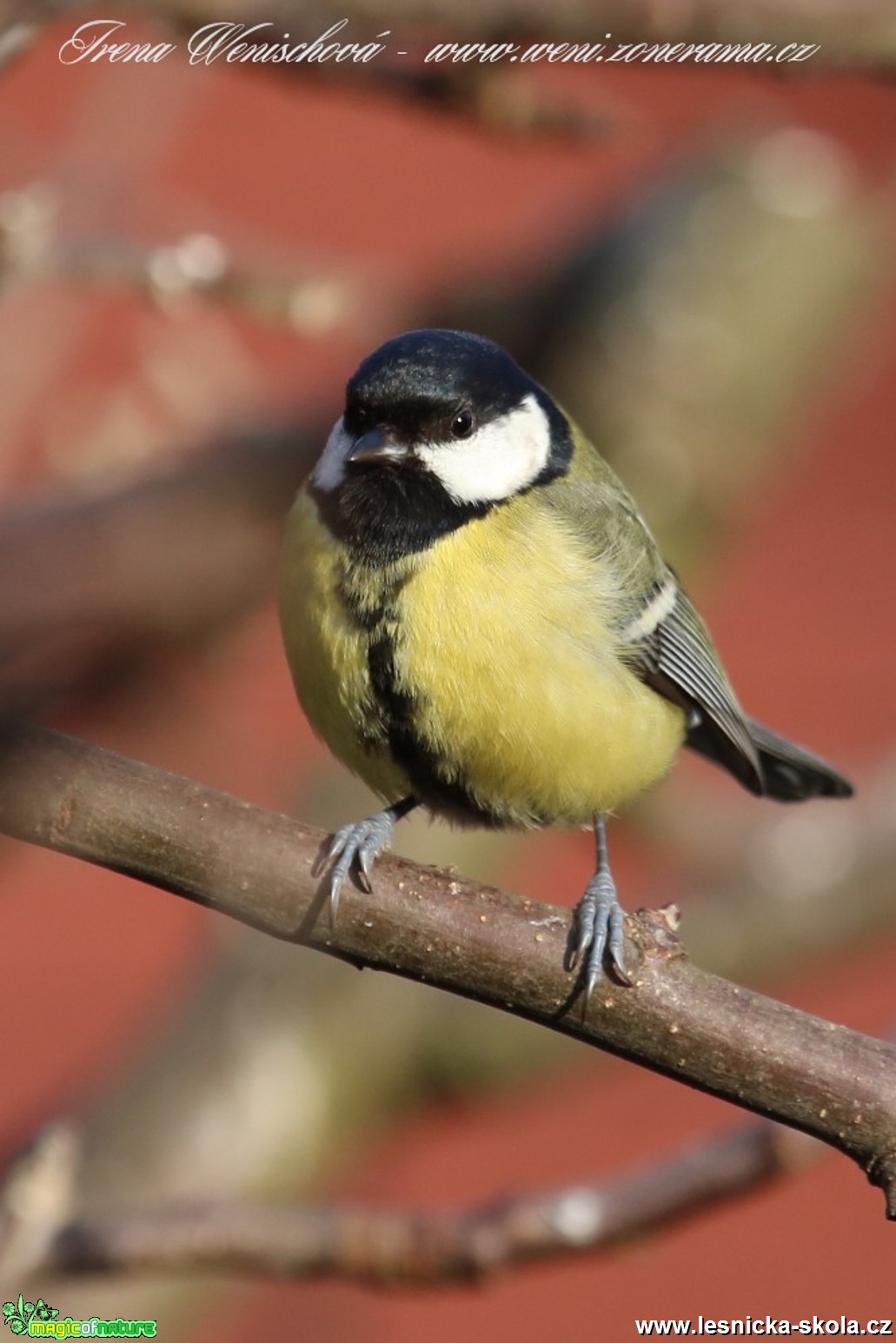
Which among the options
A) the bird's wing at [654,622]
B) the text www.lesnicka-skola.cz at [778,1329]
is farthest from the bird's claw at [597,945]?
the bird's wing at [654,622]

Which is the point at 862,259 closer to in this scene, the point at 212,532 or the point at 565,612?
the point at 212,532

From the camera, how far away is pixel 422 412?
1781mm

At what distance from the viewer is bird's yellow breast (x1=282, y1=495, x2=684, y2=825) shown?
1.69 m

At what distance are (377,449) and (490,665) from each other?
0.27 meters

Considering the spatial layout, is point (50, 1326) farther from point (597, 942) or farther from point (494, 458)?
point (494, 458)

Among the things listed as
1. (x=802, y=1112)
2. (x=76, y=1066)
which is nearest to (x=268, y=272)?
(x=802, y=1112)

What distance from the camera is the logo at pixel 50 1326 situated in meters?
1.49

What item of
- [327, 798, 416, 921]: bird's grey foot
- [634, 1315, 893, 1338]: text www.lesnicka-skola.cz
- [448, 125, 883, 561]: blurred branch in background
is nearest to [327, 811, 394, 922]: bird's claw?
[327, 798, 416, 921]: bird's grey foot

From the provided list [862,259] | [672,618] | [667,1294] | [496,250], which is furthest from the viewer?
[667,1294]

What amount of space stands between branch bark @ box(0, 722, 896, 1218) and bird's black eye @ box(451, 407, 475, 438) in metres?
0.61

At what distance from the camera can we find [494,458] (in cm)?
186

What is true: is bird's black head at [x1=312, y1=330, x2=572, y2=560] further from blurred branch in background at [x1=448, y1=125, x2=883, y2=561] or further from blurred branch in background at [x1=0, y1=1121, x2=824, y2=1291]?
blurred branch in background at [x1=448, y1=125, x2=883, y2=561]

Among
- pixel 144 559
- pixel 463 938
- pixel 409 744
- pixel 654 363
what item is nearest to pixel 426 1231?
pixel 463 938

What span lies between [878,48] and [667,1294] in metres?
3.14
